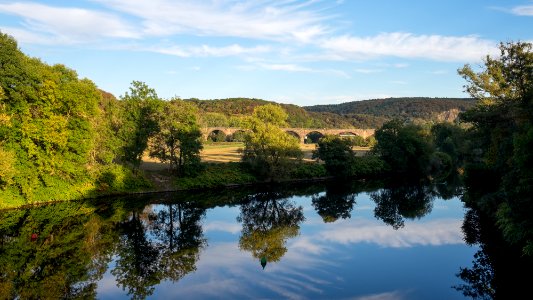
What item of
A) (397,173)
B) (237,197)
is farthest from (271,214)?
(397,173)

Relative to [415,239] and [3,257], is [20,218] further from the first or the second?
[415,239]

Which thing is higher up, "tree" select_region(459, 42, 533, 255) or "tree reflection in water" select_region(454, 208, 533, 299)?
"tree" select_region(459, 42, 533, 255)

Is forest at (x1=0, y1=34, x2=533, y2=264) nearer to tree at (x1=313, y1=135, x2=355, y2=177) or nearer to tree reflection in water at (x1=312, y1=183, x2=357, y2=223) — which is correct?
tree at (x1=313, y1=135, x2=355, y2=177)

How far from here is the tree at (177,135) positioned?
183ft

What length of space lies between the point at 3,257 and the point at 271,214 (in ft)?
74.8

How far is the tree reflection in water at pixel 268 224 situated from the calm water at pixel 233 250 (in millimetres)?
102

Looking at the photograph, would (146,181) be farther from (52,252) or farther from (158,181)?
(52,252)

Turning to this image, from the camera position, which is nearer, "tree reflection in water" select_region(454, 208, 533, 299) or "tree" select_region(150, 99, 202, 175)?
"tree reflection in water" select_region(454, 208, 533, 299)

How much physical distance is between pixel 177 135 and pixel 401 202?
2861 cm

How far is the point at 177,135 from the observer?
183 ft

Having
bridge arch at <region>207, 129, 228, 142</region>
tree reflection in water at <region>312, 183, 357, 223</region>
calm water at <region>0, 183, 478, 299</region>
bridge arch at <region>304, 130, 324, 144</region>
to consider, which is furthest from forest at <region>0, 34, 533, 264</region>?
bridge arch at <region>304, 130, 324, 144</region>

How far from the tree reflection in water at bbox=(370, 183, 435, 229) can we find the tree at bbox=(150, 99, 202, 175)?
929 inches

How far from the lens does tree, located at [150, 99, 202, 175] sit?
183ft

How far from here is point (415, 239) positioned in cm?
3209
